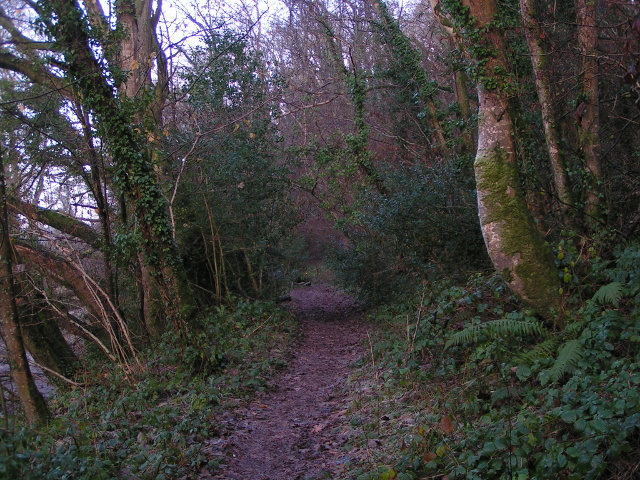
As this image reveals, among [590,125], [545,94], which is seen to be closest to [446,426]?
[545,94]

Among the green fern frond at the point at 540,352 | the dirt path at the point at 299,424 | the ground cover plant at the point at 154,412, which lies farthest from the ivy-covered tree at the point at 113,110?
the green fern frond at the point at 540,352

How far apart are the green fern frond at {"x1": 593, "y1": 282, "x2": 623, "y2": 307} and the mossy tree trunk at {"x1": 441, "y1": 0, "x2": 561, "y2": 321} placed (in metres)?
0.70

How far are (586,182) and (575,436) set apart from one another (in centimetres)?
555

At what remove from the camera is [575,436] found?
14.0 ft

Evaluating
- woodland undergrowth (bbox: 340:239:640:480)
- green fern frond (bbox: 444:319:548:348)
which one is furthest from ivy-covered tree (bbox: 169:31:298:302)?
green fern frond (bbox: 444:319:548:348)

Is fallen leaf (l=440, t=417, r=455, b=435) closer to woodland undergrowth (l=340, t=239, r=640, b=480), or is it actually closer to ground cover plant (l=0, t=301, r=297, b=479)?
woodland undergrowth (l=340, t=239, r=640, b=480)

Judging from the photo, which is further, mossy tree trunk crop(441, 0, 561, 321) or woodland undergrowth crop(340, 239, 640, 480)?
mossy tree trunk crop(441, 0, 561, 321)

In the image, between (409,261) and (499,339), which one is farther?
(409,261)

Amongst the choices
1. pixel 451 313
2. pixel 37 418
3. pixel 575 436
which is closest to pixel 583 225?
pixel 451 313

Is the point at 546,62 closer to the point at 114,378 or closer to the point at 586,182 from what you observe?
the point at 586,182

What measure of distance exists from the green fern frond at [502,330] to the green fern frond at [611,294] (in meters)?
0.73

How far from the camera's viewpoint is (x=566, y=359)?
5.47 meters

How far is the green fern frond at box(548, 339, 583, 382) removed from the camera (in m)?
5.36

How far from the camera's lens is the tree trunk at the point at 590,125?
8656 mm
